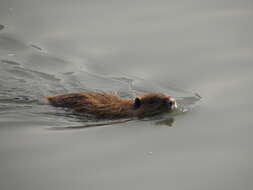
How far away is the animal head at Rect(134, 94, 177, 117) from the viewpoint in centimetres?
794

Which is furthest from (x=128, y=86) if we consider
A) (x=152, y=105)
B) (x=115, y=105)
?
(x=152, y=105)

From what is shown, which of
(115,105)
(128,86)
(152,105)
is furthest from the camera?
(128,86)

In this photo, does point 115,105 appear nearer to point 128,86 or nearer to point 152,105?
point 152,105

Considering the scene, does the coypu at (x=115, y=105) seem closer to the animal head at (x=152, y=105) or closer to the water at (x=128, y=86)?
the animal head at (x=152, y=105)

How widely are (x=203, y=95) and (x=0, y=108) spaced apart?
2990mm

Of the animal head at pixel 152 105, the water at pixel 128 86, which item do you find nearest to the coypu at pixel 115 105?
the animal head at pixel 152 105

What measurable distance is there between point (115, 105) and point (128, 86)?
38.2 inches

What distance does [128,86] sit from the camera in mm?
9102

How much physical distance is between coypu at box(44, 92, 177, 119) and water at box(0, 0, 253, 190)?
0.18 metres

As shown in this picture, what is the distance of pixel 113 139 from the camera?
7.11 metres

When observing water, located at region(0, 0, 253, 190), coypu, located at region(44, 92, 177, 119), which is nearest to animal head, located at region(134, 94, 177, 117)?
coypu, located at region(44, 92, 177, 119)

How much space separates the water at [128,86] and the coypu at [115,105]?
7.0 inches

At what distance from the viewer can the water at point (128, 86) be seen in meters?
6.18

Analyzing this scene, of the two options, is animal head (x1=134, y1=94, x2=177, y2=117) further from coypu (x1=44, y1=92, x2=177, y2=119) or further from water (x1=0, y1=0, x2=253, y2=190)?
water (x1=0, y1=0, x2=253, y2=190)
